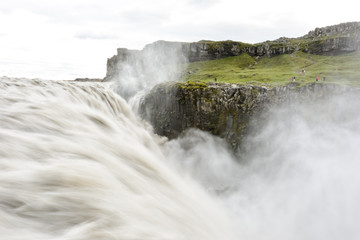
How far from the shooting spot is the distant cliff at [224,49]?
5722 cm

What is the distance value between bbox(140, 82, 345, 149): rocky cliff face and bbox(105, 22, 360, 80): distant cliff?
45.3m

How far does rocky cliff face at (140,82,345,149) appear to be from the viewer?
56.7 feet

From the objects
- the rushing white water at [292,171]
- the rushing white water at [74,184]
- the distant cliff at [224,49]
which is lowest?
the rushing white water at [292,171]

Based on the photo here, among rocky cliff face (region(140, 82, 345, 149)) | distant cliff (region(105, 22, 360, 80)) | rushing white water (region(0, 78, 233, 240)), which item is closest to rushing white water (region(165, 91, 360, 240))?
rocky cliff face (region(140, 82, 345, 149))

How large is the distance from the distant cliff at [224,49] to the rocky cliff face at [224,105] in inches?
1785

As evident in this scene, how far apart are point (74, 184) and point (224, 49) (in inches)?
2636

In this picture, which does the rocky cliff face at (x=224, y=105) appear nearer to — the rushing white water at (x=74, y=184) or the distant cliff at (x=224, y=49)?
the rushing white water at (x=74, y=184)

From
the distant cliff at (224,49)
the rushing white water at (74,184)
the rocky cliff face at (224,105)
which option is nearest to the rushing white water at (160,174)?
the rushing white water at (74,184)

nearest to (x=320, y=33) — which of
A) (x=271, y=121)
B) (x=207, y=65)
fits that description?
(x=207, y=65)

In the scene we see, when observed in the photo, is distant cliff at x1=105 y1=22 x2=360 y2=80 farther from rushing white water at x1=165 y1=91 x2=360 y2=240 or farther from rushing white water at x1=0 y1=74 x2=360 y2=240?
rushing white water at x1=0 y1=74 x2=360 y2=240

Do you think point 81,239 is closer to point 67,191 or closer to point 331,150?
point 67,191

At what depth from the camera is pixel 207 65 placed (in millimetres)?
60906

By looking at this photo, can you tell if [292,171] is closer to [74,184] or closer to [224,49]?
[74,184]

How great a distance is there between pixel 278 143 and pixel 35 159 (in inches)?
644
